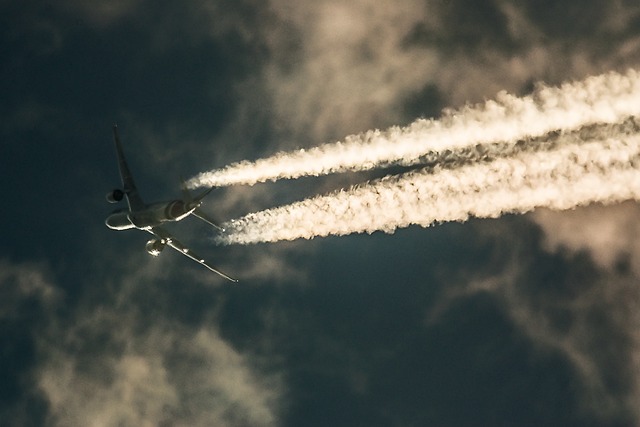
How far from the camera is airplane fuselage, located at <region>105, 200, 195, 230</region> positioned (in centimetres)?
3772

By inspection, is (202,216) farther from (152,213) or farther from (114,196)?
(114,196)

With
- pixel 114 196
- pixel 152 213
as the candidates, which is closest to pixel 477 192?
pixel 152 213

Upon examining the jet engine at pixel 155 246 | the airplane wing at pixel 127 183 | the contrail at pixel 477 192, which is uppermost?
the airplane wing at pixel 127 183

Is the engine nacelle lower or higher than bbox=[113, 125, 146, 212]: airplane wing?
lower

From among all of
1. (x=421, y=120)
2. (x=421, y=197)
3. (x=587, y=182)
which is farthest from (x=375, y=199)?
(x=587, y=182)

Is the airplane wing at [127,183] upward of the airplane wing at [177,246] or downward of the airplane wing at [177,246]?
upward

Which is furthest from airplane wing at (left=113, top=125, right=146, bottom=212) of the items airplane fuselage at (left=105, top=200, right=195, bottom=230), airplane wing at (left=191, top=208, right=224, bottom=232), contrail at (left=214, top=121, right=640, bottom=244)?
contrail at (left=214, top=121, right=640, bottom=244)

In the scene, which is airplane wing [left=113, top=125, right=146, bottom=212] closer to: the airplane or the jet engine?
the airplane

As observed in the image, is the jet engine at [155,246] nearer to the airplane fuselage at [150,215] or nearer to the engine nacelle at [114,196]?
the airplane fuselage at [150,215]

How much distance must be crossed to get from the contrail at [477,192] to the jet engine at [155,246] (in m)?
8.71

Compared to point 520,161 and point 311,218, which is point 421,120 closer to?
point 520,161

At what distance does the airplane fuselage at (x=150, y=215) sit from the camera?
37.7m

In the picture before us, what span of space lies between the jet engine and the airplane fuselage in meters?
1.66

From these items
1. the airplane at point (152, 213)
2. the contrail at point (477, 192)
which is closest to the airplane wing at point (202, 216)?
the airplane at point (152, 213)
